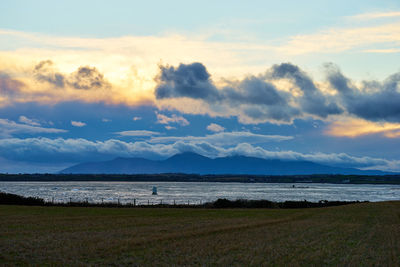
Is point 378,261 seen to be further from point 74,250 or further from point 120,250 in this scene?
point 74,250

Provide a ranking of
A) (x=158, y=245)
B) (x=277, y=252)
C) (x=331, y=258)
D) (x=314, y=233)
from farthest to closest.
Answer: (x=314, y=233)
(x=158, y=245)
(x=277, y=252)
(x=331, y=258)

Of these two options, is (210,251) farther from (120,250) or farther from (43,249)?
(43,249)

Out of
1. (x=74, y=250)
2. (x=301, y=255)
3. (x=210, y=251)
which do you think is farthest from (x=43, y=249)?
(x=301, y=255)

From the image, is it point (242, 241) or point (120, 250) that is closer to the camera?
point (120, 250)

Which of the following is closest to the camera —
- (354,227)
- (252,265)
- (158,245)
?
(252,265)

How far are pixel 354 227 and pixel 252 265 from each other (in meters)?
22.8

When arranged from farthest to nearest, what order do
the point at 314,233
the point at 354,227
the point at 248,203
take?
1. the point at 248,203
2. the point at 354,227
3. the point at 314,233

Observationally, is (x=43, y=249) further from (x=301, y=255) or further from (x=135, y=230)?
(x=301, y=255)

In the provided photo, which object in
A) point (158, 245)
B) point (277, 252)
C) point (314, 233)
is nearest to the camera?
point (277, 252)

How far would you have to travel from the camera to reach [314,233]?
35688 mm

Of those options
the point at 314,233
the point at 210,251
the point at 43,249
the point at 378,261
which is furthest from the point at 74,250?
the point at 314,233

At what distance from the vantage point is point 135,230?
36.8 m

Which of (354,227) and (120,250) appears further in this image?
(354,227)

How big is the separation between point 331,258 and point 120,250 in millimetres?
12156
